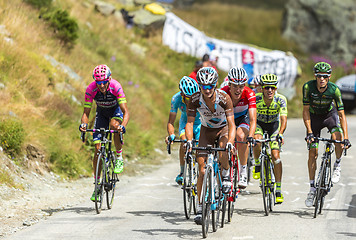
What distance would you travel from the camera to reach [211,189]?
8.59 metres

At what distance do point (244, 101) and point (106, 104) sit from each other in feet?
7.47

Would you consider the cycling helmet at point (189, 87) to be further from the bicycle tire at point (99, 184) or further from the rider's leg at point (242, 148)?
the bicycle tire at point (99, 184)

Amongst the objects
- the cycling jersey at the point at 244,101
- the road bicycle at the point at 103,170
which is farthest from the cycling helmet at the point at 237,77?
the road bicycle at the point at 103,170

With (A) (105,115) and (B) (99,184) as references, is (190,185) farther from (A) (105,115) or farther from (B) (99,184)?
(A) (105,115)

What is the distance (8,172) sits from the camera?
12070 millimetres

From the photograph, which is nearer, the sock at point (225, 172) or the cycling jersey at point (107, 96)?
the sock at point (225, 172)

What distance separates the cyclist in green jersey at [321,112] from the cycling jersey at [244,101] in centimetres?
96

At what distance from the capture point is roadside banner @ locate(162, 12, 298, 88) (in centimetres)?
3222

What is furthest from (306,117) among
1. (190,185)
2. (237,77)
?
(190,185)

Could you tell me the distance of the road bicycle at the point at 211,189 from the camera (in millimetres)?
8484

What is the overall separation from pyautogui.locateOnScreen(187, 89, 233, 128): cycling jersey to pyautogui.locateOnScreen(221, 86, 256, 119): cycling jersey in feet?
3.43

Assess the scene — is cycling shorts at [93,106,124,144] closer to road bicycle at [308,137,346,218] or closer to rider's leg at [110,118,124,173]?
rider's leg at [110,118,124,173]

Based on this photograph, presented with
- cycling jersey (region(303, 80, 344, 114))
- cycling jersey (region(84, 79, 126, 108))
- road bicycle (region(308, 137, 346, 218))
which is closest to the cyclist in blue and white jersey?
cycling jersey (region(84, 79, 126, 108))

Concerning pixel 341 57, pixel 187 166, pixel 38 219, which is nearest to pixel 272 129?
pixel 187 166
